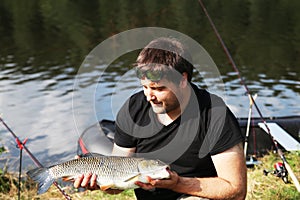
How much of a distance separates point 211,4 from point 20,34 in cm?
840

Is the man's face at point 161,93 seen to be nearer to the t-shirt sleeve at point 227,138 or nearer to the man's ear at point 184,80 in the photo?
the man's ear at point 184,80

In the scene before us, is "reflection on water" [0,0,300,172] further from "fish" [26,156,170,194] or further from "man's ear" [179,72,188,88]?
"fish" [26,156,170,194]

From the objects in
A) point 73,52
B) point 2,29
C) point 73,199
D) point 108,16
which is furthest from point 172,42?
point 108,16

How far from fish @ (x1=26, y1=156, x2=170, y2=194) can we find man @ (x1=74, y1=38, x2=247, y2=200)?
0.04 metres

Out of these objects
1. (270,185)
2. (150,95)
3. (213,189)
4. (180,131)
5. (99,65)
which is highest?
(150,95)

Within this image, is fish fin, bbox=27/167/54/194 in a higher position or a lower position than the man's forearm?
higher

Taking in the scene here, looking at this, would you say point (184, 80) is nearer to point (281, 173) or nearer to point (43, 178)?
point (43, 178)

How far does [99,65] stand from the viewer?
11812 millimetres

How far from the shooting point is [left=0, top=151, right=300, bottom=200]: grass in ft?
12.9

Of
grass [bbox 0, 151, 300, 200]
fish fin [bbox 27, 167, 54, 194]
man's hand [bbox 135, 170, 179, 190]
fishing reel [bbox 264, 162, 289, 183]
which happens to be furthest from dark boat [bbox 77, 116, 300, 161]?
man's hand [bbox 135, 170, 179, 190]

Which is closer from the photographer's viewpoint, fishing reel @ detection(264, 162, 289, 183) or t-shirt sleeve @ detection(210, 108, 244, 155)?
t-shirt sleeve @ detection(210, 108, 244, 155)

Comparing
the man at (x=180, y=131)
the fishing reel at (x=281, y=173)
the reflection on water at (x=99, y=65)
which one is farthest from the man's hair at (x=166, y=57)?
the reflection on water at (x=99, y=65)

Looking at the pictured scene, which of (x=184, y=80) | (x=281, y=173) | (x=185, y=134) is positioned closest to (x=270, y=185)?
(x=281, y=173)

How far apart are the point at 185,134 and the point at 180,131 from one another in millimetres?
35
